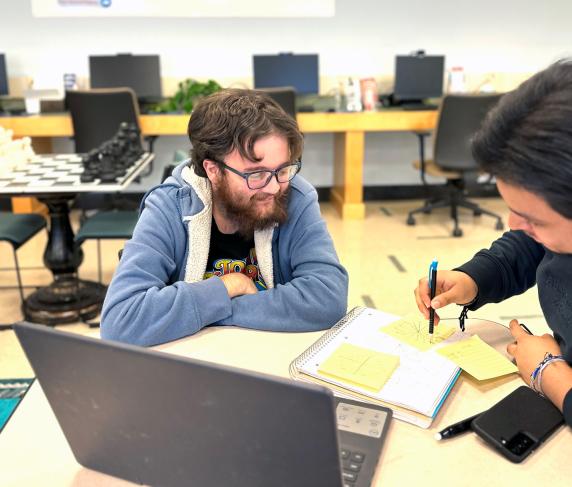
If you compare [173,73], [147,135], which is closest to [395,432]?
[147,135]

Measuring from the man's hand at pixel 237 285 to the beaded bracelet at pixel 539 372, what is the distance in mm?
606

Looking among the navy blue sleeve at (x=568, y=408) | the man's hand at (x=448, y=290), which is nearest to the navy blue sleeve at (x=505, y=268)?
the man's hand at (x=448, y=290)

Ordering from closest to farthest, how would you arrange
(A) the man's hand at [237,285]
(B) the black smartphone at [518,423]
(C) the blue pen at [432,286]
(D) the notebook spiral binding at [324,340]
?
(B) the black smartphone at [518,423], (D) the notebook spiral binding at [324,340], (C) the blue pen at [432,286], (A) the man's hand at [237,285]

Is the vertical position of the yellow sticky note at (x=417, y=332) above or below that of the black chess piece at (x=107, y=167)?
below

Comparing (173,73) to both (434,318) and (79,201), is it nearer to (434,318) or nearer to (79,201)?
(79,201)

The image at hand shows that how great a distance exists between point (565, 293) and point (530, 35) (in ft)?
15.2

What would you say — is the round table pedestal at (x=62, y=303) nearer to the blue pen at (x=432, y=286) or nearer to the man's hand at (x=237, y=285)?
the man's hand at (x=237, y=285)

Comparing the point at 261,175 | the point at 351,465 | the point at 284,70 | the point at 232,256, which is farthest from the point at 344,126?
the point at 351,465

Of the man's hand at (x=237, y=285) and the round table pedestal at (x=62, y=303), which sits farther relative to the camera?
the round table pedestal at (x=62, y=303)

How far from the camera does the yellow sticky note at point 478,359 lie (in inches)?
41.4

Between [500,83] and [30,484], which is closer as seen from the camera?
[30,484]

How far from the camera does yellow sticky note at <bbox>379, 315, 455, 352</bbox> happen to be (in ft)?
3.80

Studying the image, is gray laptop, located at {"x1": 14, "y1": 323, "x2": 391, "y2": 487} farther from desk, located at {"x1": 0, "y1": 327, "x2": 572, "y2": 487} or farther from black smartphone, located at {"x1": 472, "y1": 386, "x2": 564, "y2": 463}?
black smartphone, located at {"x1": 472, "y1": 386, "x2": 564, "y2": 463}

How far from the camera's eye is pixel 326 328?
1.27 meters
